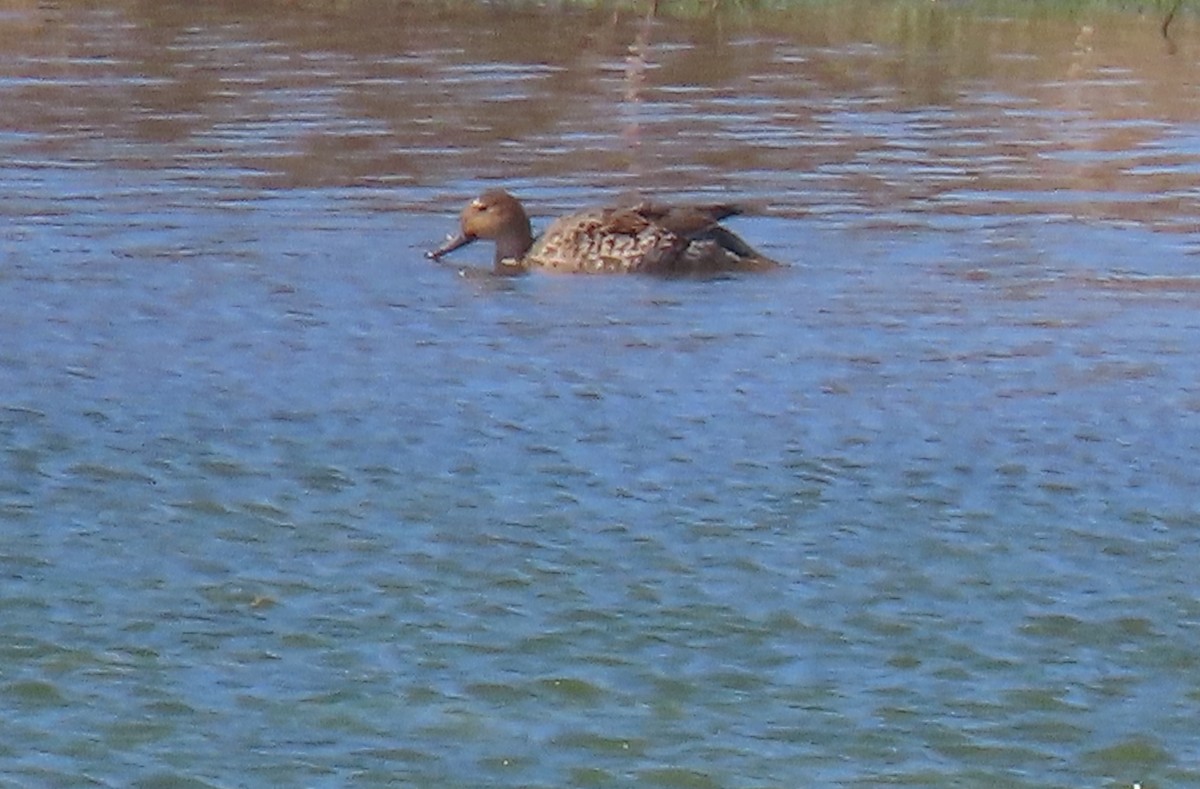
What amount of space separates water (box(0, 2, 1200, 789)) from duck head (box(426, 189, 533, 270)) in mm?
388

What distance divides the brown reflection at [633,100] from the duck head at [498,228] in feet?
6.19

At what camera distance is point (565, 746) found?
23.4 feet

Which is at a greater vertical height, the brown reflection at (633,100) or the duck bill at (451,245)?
the brown reflection at (633,100)

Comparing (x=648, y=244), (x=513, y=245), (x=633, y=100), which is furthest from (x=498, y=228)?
(x=633, y=100)

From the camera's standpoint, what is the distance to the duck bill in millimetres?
15312

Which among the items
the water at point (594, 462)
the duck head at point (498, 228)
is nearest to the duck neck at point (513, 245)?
the duck head at point (498, 228)

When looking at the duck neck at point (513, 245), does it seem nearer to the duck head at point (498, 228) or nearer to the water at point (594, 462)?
the duck head at point (498, 228)

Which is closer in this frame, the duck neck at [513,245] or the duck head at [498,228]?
the duck head at [498,228]

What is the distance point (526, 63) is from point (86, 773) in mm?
18629

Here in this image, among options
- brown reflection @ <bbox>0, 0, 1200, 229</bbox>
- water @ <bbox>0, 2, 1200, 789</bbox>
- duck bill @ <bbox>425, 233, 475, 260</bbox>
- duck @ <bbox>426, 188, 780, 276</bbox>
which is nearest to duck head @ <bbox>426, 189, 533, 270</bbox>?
duck bill @ <bbox>425, 233, 475, 260</bbox>

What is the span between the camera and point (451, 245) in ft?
50.4

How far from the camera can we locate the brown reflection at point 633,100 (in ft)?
59.8

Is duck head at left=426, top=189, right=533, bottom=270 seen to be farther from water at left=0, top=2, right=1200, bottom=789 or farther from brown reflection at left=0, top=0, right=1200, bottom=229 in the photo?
brown reflection at left=0, top=0, right=1200, bottom=229

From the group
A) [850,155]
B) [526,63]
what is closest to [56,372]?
[850,155]
